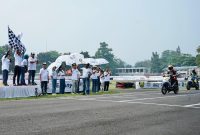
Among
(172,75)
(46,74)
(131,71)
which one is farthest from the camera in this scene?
(131,71)

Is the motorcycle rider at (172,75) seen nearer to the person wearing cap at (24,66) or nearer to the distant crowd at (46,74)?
the distant crowd at (46,74)

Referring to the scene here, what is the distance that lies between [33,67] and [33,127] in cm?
1297

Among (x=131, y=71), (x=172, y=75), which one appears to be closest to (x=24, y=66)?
(x=172, y=75)

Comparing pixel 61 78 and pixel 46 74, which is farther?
pixel 61 78

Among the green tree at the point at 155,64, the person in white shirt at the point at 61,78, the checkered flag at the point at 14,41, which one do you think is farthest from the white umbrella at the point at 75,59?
the green tree at the point at 155,64

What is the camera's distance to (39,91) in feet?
69.0

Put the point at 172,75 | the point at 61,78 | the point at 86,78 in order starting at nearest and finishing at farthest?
the point at 172,75
the point at 61,78
the point at 86,78

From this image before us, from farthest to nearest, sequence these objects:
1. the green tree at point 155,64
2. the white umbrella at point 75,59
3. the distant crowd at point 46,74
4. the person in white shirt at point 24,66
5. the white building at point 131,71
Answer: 1. the green tree at point 155,64
2. the white building at point 131,71
3. the white umbrella at point 75,59
4. the person in white shirt at point 24,66
5. the distant crowd at point 46,74

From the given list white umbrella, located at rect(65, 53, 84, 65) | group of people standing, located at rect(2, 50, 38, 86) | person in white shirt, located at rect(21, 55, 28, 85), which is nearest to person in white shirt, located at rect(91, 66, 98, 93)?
group of people standing, located at rect(2, 50, 38, 86)

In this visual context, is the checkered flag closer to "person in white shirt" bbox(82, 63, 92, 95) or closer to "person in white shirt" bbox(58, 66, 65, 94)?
"person in white shirt" bbox(58, 66, 65, 94)

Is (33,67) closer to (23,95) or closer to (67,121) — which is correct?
(23,95)

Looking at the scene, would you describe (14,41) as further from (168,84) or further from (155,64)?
(155,64)

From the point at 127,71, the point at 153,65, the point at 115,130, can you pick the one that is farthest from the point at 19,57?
the point at 153,65

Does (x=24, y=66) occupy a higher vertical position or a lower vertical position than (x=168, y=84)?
higher
